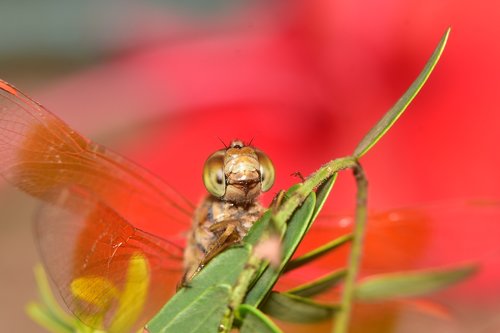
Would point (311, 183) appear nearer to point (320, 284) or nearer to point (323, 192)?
point (323, 192)

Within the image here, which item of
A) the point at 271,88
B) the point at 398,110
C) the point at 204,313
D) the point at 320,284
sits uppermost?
the point at 271,88

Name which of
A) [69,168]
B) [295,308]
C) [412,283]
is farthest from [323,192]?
[69,168]

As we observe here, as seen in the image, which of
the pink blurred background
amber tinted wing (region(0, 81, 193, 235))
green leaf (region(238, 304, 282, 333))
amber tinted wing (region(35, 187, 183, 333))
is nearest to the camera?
green leaf (region(238, 304, 282, 333))

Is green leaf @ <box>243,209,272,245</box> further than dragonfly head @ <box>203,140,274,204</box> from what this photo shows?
No

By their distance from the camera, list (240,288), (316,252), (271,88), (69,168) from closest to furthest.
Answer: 1. (240,288)
2. (316,252)
3. (69,168)
4. (271,88)

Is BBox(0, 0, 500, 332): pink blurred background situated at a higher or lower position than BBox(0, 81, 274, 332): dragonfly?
higher

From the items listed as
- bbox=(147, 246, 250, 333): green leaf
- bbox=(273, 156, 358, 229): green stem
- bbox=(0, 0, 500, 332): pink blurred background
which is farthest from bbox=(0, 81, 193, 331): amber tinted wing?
bbox=(0, 0, 500, 332): pink blurred background

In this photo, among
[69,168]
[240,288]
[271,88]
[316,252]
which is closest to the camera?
[240,288]

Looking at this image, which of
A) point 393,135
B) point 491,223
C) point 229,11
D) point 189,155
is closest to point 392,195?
point 393,135

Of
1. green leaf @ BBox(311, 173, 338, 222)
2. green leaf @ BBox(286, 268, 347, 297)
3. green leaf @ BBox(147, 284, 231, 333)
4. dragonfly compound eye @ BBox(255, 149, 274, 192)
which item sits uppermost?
dragonfly compound eye @ BBox(255, 149, 274, 192)

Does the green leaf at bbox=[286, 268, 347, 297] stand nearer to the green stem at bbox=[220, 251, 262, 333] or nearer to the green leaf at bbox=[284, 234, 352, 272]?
the green leaf at bbox=[284, 234, 352, 272]
